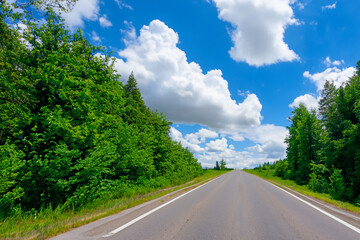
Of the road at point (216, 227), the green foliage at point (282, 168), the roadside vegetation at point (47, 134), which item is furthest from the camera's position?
the green foliage at point (282, 168)

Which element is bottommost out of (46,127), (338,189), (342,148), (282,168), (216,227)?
(216,227)

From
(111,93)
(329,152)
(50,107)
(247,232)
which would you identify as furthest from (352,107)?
(50,107)

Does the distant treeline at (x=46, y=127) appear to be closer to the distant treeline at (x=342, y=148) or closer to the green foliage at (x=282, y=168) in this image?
the distant treeline at (x=342, y=148)

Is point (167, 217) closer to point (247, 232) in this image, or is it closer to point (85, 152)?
point (247, 232)

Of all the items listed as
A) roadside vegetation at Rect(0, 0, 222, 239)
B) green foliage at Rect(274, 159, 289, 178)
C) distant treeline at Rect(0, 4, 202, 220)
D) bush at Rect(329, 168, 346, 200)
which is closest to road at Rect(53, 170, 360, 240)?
roadside vegetation at Rect(0, 0, 222, 239)

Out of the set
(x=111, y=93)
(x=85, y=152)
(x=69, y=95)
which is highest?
(x=111, y=93)

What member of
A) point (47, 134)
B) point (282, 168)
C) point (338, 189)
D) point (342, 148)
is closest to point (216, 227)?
point (47, 134)

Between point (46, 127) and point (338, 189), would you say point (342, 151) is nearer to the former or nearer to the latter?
point (338, 189)

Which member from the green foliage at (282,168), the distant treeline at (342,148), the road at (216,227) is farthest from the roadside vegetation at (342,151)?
the green foliage at (282,168)

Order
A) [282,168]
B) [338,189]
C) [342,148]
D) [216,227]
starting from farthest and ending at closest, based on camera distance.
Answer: [282,168] → [342,148] → [338,189] → [216,227]

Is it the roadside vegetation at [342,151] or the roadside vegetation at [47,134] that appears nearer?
the roadside vegetation at [47,134]

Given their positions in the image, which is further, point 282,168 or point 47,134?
point 282,168

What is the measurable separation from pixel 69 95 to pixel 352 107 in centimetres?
2319

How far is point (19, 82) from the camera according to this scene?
25.7 ft
